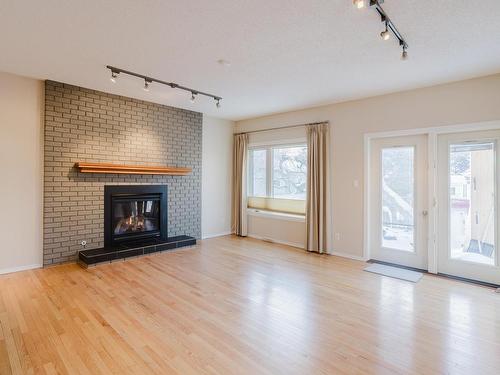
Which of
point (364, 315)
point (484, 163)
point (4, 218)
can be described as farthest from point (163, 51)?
point (484, 163)

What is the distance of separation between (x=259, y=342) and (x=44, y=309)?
87.4 inches

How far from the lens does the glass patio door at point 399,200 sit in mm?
4180

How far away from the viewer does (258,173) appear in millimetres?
6492

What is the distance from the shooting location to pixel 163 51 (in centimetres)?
303

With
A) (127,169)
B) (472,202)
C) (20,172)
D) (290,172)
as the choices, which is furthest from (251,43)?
(20,172)

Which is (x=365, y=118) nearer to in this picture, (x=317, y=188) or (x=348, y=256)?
(x=317, y=188)

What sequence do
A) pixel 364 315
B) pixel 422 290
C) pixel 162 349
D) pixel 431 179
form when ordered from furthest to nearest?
pixel 431 179 < pixel 422 290 < pixel 364 315 < pixel 162 349

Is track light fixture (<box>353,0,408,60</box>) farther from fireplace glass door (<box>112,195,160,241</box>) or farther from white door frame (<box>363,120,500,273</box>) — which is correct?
fireplace glass door (<box>112,195,160,241</box>)

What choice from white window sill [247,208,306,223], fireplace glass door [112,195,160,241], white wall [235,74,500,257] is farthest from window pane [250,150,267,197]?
fireplace glass door [112,195,160,241]

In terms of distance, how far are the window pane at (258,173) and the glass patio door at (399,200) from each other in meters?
2.41

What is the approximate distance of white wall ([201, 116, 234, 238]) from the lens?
6250 millimetres

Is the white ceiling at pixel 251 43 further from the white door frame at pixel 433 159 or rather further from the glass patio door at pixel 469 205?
the glass patio door at pixel 469 205

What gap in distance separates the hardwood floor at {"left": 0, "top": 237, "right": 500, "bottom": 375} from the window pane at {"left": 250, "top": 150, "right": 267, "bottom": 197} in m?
2.58

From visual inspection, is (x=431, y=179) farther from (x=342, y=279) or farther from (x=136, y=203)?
(x=136, y=203)
